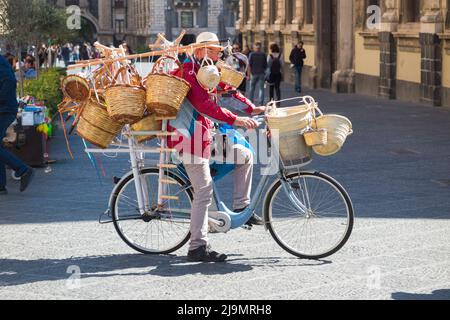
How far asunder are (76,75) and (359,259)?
2330 mm

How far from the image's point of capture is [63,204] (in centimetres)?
1089

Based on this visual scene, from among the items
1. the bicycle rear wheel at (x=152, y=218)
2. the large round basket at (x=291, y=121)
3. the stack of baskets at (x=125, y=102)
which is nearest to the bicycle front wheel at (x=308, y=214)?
the large round basket at (x=291, y=121)

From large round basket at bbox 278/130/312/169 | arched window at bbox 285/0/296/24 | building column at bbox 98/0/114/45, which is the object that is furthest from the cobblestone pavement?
building column at bbox 98/0/114/45

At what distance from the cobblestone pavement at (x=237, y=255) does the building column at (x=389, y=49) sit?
49.5 feet

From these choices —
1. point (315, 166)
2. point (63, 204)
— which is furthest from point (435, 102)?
point (63, 204)

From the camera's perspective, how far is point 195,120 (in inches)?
308

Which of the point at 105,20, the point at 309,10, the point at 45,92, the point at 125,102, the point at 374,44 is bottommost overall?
the point at 45,92

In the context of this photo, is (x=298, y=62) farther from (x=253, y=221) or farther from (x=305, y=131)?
(x=305, y=131)

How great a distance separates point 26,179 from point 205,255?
444 centimetres

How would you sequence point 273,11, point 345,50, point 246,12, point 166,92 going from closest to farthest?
point 166,92 < point 345,50 < point 273,11 < point 246,12

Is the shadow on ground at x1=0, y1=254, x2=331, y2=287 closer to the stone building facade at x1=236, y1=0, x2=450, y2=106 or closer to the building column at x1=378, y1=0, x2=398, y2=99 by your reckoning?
the stone building facade at x1=236, y1=0, x2=450, y2=106

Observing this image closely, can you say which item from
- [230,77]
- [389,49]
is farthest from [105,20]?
[230,77]

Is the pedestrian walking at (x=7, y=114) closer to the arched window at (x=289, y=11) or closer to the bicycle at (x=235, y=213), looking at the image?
the bicycle at (x=235, y=213)

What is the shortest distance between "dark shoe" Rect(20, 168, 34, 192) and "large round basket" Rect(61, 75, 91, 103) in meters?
3.93
